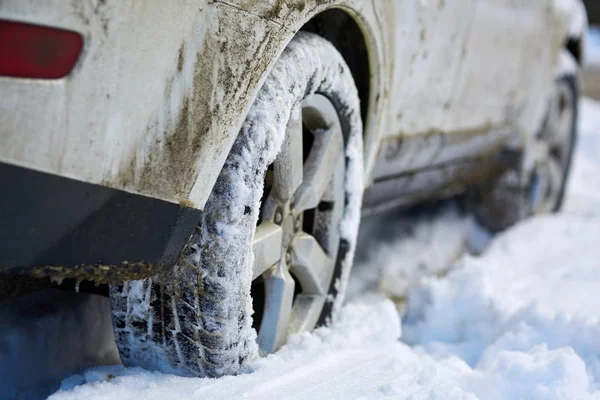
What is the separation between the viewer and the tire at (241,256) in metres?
1.56

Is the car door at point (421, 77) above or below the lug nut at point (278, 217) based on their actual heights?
above

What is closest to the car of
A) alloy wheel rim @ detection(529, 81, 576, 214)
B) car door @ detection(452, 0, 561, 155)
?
car door @ detection(452, 0, 561, 155)

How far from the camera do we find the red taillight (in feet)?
3.67

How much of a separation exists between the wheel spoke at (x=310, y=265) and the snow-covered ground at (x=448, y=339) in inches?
4.9

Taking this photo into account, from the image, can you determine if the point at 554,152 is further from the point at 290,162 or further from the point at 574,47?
the point at 290,162

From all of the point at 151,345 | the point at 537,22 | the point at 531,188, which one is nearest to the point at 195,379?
the point at 151,345

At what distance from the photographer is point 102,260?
1.36 m

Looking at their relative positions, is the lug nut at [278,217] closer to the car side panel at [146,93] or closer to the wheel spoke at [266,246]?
the wheel spoke at [266,246]

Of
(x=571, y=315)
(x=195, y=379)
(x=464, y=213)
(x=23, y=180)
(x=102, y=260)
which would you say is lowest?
(x=464, y=213)

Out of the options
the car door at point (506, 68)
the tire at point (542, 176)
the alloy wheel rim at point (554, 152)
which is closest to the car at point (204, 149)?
the car door at point (506, 68)

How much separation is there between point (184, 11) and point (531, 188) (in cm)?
370

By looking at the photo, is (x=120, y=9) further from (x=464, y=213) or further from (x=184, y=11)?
(x=464, y=213)

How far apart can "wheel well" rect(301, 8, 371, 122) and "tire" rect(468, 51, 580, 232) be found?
229cm

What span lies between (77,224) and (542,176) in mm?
3908
